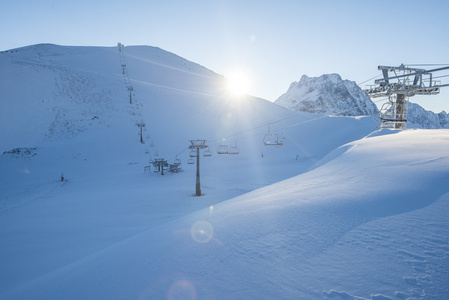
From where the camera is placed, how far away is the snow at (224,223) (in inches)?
109

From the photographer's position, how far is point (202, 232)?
175 inches

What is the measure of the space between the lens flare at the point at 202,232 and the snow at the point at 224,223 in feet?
0.13

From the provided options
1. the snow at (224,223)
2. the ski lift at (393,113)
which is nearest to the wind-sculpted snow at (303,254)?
the snow at (224,223)

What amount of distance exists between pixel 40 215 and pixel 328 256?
17342 millimetres

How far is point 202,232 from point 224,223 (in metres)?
0.54

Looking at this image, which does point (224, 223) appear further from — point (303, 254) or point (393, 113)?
point (393, 113)

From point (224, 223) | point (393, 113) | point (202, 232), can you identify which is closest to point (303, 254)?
point (224, 223)

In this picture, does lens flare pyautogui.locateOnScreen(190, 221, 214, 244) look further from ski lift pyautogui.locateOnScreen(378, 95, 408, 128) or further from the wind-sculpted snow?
ski lift pyautogui.locateOnScreen(378, 95, 408, 128)

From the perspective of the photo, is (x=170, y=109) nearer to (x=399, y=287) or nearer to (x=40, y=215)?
(x=40, y=215)

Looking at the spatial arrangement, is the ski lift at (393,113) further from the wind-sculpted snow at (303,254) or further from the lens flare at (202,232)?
the lens flare at (202,232)

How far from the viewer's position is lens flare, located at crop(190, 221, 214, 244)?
4.15m

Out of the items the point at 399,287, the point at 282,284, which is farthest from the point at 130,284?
the point at 399,287

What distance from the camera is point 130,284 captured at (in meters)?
3.29

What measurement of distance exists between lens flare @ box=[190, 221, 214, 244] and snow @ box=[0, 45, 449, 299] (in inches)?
1.5
